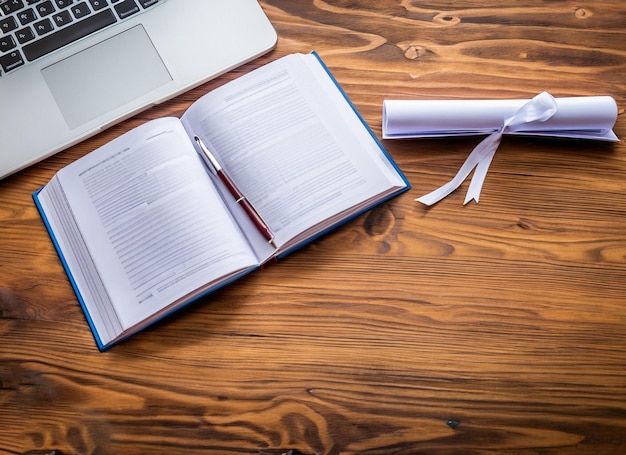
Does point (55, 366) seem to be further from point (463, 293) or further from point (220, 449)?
point (463, 293)

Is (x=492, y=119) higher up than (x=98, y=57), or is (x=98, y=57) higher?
(x=98, y=57)

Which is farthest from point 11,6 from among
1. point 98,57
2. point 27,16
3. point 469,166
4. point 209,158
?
point 469,166

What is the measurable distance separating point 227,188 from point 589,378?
490mm

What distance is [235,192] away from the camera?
0.77 meters

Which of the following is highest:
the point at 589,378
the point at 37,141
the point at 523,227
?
the point at 37,141

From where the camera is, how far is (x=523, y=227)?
77 cm

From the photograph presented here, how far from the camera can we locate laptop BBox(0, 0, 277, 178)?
795mm

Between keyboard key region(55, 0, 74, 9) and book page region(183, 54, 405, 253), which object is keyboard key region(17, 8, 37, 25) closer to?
keyboard key region(55, 0, 74, 9)

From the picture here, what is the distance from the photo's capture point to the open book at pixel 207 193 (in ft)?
2.40

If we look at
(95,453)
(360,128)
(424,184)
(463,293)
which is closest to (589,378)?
(463,293)

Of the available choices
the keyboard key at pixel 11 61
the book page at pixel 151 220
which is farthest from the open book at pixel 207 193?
the keyboard key at pixel 11 61

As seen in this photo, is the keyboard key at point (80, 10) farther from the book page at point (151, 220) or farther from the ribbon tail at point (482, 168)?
the ribbon tail at point (482, 168)

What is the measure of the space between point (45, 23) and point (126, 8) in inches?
4.1

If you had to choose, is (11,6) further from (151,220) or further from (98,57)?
(151,220)
